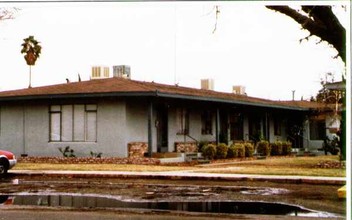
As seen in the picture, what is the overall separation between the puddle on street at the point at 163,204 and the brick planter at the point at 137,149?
9.08 metres

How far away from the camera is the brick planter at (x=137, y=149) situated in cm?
1991

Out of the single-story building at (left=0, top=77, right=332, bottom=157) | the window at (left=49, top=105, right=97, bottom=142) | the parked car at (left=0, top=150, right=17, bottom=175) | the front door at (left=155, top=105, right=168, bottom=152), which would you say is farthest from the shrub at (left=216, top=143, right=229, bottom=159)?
the parked car at (left=0, top=150, right=17, bottom=175)

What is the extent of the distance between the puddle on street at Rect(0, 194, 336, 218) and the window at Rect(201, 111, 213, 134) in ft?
43.7

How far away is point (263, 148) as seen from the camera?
2458cm

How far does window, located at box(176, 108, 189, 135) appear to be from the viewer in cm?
2231

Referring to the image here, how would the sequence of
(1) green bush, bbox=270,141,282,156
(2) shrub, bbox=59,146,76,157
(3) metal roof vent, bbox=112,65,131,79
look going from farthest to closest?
(1) green bush, bbox=270,141,282,156, (3) metal roof vent, bbox=112,65,131,79, (2) shrub, bbox=59,146,76,157

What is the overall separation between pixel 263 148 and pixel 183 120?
405 centimetres

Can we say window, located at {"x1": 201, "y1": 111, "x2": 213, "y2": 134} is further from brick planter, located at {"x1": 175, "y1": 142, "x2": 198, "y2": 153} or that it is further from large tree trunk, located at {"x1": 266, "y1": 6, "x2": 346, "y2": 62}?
large tree trunk, located at {"x1": 266, "y1": 6, "x2": 346, "y2": 62}

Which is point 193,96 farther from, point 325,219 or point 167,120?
point 325,219

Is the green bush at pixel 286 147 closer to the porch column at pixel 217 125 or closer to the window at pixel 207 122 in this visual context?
the window at pixel 207 122

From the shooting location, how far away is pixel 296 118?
28.8 m

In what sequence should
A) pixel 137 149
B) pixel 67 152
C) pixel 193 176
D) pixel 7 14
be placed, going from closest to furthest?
1. pixel 7 14
2. pixel 193 176
3. pixel 137 149
4. pixel 67 152

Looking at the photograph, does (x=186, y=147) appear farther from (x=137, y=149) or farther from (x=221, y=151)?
(x=137, y=149)

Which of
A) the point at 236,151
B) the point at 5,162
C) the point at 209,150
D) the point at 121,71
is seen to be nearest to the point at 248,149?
the point at 236,151
